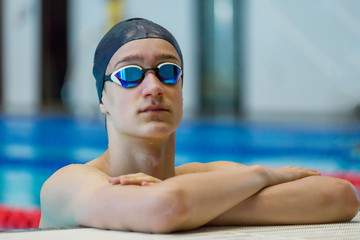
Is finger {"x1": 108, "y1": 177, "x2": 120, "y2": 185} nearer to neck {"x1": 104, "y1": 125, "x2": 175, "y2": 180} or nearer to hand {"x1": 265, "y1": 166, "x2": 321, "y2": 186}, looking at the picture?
neck {"x1": 104, "y1": 125, "x2": 175, "y2": 180}

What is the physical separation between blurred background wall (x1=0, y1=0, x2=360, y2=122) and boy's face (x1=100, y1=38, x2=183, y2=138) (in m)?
9.27

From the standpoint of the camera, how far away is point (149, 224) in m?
1.72

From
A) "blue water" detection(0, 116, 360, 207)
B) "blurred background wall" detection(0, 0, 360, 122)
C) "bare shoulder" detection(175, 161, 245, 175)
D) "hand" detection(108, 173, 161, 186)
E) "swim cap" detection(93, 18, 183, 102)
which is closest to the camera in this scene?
"hand" detection(108, 173, 161, 186)

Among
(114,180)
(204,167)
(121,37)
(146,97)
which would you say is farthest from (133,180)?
(204,167)

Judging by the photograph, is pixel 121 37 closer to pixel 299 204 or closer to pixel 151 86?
pixel 151 86

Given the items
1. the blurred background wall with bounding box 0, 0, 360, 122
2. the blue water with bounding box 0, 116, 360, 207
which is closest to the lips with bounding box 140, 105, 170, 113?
the blue water with bounding box 0, 116, 360, 207

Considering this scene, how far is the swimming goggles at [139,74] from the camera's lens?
1960mm

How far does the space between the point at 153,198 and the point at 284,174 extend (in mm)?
591

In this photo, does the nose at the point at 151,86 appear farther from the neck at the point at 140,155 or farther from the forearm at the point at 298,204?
the forearm at the point at 298,204

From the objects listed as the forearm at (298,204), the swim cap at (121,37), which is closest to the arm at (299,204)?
the forearm at (298,204)

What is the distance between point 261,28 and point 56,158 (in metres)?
7.28

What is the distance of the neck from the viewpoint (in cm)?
206

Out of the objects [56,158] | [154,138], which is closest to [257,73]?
[56,158]

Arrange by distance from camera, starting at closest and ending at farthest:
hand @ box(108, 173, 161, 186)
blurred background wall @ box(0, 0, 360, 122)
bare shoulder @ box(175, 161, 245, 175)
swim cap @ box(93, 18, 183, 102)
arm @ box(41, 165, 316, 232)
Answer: arm @ box(41, 165, 316, 232) < hand @ box(108, 173, 161, 186) < swim cap @ box(93, 18, 183, 102) < bare shoulder @ box(175, 161, 245, 175) < blurred background wall @ box(0, 0, 360, 122)
